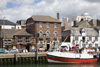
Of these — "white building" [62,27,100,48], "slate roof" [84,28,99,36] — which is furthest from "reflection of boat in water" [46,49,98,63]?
A: "slate roof" [84,28,99,36]

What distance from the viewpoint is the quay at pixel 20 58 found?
37.5m

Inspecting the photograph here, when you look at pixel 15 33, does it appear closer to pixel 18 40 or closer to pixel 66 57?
pixel 18 40

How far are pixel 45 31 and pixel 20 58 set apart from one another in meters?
17.5

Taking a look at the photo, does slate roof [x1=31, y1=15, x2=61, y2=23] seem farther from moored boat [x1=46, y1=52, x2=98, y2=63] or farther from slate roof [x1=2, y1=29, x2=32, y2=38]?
moored boat [x1=46, y1=52, x2=98, y2=63]

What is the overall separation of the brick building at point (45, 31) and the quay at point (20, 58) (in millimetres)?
12968

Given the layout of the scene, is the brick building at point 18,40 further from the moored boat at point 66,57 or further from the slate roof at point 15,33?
the moored boat at point 66,57

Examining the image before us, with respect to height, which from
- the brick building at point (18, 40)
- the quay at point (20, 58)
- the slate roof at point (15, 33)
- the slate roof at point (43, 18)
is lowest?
the quay at point (20, 58)

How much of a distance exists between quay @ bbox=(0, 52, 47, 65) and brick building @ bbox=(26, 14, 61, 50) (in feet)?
42.5

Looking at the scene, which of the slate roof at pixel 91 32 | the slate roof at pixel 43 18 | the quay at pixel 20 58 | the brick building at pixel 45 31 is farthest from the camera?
the slate roof at pixel 91 32

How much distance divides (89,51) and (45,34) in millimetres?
16809

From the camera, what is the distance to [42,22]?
54.2 meters

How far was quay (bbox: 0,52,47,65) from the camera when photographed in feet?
123

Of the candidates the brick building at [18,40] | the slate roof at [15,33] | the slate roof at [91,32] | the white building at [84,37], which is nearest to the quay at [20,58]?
the brick building at [18,40]

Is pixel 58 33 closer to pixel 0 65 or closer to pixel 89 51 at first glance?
pixel 89 51
